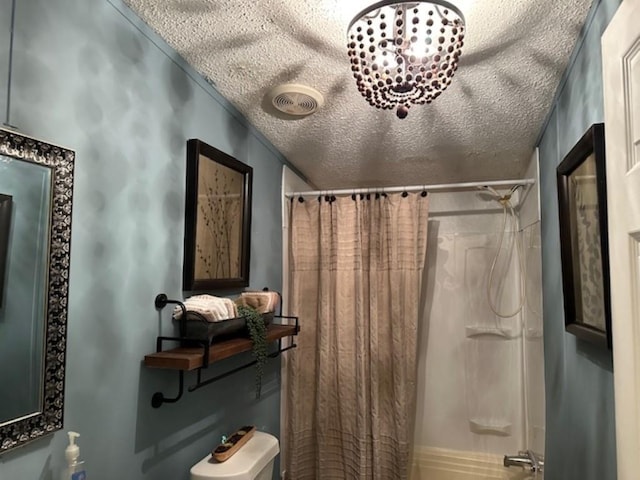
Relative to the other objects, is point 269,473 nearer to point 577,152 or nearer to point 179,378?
point 179,378

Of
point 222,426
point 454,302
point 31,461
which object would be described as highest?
point 454,302

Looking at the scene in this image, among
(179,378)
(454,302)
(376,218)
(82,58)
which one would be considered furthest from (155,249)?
(454,302)

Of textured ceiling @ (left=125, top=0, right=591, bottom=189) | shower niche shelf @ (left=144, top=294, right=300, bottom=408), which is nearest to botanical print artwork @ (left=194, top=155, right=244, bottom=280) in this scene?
shower niche shelf @ (left=144, top=294, right=300, bottom=408)

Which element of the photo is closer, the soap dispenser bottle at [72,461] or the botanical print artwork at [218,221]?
the soap dispenser bottle at [72,461]

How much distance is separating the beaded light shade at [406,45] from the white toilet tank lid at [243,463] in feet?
4.39

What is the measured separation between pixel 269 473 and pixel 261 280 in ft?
2.88

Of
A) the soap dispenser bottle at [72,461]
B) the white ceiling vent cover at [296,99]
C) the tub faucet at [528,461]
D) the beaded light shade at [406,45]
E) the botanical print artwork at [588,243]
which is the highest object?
the white ceiling vent cover at [296,99]

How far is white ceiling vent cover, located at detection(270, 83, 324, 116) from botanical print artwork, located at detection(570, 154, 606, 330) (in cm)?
100

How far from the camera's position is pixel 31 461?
98 cm

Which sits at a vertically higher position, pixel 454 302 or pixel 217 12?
pixel 217 12

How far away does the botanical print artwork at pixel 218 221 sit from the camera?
63.8 inches

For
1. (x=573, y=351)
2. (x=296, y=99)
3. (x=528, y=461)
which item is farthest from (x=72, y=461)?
(x=528, y=461)

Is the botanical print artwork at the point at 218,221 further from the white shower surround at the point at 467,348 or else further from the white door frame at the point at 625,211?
the white shower surround at the point at 467,348

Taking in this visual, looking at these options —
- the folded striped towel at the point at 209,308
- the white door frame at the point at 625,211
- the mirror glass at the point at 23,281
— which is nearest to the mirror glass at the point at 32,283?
the mirror glass at the point at 23,281
